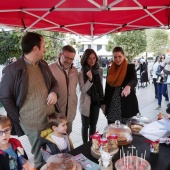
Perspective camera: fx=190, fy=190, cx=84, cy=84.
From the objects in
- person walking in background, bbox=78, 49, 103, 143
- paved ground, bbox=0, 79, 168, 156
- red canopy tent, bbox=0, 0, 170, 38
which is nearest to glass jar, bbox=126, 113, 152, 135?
person walking in background, bbox=78, 49, 103, 143

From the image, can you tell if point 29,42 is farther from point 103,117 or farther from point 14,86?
point 103,117

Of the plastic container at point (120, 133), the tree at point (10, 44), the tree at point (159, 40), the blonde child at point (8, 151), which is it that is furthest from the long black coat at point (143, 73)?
the tree at point (159, 40)

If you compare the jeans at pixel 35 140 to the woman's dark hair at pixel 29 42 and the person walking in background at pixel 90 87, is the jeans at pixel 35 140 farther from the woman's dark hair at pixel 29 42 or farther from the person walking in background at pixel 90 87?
the person walking in background at pixel 90 87

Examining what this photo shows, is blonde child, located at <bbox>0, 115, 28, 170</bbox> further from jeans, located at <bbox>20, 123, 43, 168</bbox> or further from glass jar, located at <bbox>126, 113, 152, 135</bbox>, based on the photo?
glass jar, located at <bbox>126, 113, 152, 135</bbox>

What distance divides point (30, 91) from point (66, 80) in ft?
2.09

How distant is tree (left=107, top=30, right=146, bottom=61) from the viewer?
15.4 m

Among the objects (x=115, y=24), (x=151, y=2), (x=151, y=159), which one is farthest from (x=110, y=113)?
(x=115, y=24)

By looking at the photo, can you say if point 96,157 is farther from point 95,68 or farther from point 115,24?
point 115,24

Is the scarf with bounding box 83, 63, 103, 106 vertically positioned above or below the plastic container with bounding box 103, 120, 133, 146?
above

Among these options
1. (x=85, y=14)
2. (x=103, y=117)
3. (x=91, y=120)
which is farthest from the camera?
(x=103, y=117)

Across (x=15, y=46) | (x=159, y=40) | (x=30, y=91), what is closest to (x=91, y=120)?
(x=30, y=91)

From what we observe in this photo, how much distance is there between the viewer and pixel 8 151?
4.46ft

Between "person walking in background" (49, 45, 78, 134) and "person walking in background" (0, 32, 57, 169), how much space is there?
390 millimetres

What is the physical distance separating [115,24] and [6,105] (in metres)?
2.68
